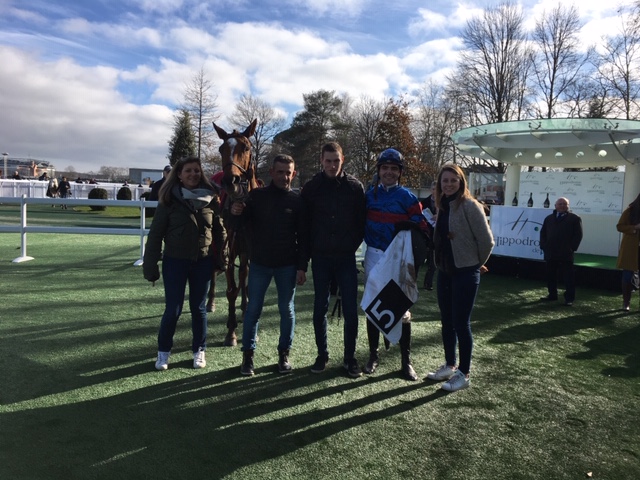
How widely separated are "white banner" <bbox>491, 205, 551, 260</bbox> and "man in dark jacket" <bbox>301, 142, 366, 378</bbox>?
7323mm

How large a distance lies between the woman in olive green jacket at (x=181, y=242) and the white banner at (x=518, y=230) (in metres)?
8.05

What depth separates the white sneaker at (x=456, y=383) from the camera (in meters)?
4.11

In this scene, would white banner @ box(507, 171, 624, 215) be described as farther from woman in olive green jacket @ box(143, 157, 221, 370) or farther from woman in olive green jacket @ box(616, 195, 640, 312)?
woman in olive green jacket @ box(143, 157, 221, 370)

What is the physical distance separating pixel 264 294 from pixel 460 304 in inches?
68.9

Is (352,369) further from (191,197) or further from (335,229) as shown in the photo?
(191,197)

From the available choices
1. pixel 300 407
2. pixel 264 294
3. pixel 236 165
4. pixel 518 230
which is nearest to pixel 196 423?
pixel 300 407

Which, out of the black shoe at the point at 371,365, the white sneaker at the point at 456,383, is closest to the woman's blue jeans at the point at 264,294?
the black shoe at the point at 371,365

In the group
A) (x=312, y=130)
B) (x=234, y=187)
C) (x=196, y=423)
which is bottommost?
(x=196, y=423)

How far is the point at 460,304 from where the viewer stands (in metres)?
4.05

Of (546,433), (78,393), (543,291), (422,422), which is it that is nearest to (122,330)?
(78,393)

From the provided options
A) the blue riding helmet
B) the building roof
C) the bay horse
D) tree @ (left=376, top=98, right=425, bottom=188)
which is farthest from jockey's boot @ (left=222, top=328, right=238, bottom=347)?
tree @ (left=376, top=98, right=425, bottom=188)

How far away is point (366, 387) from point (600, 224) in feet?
38.0

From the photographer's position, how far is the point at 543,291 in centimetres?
889

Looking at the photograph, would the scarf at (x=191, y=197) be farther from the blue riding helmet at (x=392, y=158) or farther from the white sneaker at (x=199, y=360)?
the blue riding helmet at (x=392, y=158)
